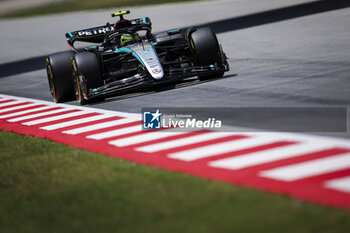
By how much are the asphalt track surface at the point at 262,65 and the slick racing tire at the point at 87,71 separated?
405mm

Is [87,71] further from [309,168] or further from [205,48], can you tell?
[309,168]

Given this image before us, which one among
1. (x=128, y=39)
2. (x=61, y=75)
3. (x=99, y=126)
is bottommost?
(x=99, y=126)

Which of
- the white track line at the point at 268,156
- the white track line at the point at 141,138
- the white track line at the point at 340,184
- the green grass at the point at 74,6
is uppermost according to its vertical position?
the white track line at the point at 340,184

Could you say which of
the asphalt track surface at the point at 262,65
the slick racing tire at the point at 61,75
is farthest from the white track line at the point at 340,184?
the slick racing tire at the point at 61,75

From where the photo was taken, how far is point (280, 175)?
19.5ft

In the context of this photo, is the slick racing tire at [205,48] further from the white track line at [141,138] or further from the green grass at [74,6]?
the green grass at [74,6]

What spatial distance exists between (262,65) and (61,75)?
4.25m

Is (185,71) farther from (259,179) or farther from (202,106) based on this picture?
(259,179)

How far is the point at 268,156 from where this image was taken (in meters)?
6.62

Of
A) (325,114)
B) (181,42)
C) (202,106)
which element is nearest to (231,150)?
(325,114)

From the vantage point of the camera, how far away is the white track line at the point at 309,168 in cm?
586

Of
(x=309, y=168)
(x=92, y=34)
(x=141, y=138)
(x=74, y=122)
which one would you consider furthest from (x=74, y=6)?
(x=309, y=168)

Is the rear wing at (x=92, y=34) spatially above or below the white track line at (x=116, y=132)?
above

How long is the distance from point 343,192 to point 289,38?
13039mm
